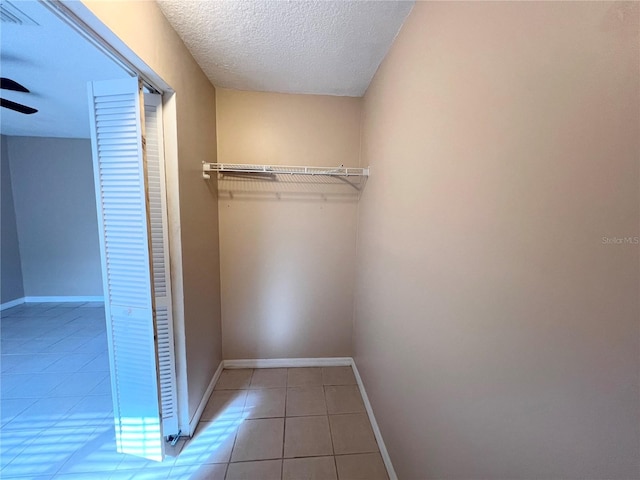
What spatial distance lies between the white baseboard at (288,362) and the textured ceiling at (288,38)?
2.56m

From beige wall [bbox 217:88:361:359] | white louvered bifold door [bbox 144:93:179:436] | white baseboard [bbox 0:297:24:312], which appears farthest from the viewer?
white baseboard [bbox 0:297:24:312]

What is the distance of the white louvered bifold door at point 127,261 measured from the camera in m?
1.17

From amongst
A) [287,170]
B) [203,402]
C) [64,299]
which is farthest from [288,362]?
[64,299]

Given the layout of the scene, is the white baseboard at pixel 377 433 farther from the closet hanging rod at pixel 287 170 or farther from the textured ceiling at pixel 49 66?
the textured ceiling at pixel 49 66

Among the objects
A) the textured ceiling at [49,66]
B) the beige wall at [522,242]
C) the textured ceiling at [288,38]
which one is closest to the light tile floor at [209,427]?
the beige wall at [522,242]

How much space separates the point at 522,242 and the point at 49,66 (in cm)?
318

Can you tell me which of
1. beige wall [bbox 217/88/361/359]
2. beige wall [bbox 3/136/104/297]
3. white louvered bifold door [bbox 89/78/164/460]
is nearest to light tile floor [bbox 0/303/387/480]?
white louvered bifold door [bbox 89/78/164/460]

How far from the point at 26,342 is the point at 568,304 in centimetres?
454

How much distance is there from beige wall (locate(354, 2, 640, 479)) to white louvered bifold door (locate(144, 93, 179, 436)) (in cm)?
142

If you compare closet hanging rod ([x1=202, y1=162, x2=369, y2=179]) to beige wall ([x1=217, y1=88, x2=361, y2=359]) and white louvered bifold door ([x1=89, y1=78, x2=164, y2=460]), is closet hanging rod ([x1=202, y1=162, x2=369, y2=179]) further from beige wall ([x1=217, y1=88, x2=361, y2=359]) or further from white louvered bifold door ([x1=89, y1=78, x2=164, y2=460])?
white louvered bifold door ([x1=89, y1=78, x2=164, y2=460])

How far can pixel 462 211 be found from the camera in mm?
806

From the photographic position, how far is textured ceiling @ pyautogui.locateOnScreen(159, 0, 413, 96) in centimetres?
118

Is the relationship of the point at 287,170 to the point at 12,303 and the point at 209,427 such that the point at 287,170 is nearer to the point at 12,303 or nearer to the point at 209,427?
the point at 209,427

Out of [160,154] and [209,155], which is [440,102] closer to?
[160,154]
